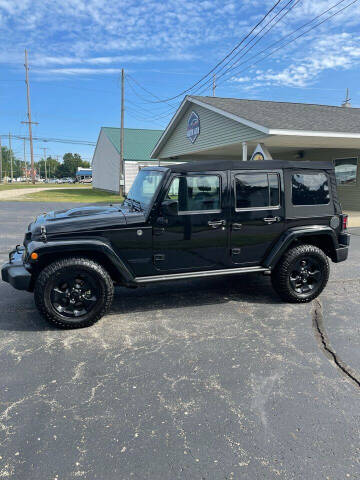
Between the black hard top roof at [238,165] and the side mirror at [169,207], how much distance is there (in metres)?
0.41

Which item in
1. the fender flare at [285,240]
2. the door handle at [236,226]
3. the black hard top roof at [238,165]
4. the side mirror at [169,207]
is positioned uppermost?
the black hard top roof at [238,165]

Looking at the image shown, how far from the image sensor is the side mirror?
13.2 feet

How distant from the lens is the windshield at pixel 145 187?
4.24 m

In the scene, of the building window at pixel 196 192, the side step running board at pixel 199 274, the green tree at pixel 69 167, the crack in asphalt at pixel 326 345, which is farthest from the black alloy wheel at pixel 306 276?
the green tree at pixel 69 167

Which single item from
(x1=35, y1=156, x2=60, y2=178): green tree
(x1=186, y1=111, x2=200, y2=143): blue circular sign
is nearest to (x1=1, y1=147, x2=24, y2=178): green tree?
(x1=35, y1=156, x2=60, y2=178): green tree

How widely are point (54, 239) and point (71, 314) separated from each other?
2.85ft

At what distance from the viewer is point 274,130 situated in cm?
1057

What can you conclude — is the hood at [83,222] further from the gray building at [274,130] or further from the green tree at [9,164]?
the green tree at [9,164]

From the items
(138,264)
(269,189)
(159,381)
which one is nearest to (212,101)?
(269,189)

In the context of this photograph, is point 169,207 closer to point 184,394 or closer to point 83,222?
point 83,222

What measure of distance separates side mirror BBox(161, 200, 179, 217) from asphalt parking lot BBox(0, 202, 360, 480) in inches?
51.5

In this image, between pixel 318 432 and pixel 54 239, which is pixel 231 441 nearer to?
pixel 318 432

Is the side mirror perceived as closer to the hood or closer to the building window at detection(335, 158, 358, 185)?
the hood

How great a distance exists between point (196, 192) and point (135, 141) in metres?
29.9
